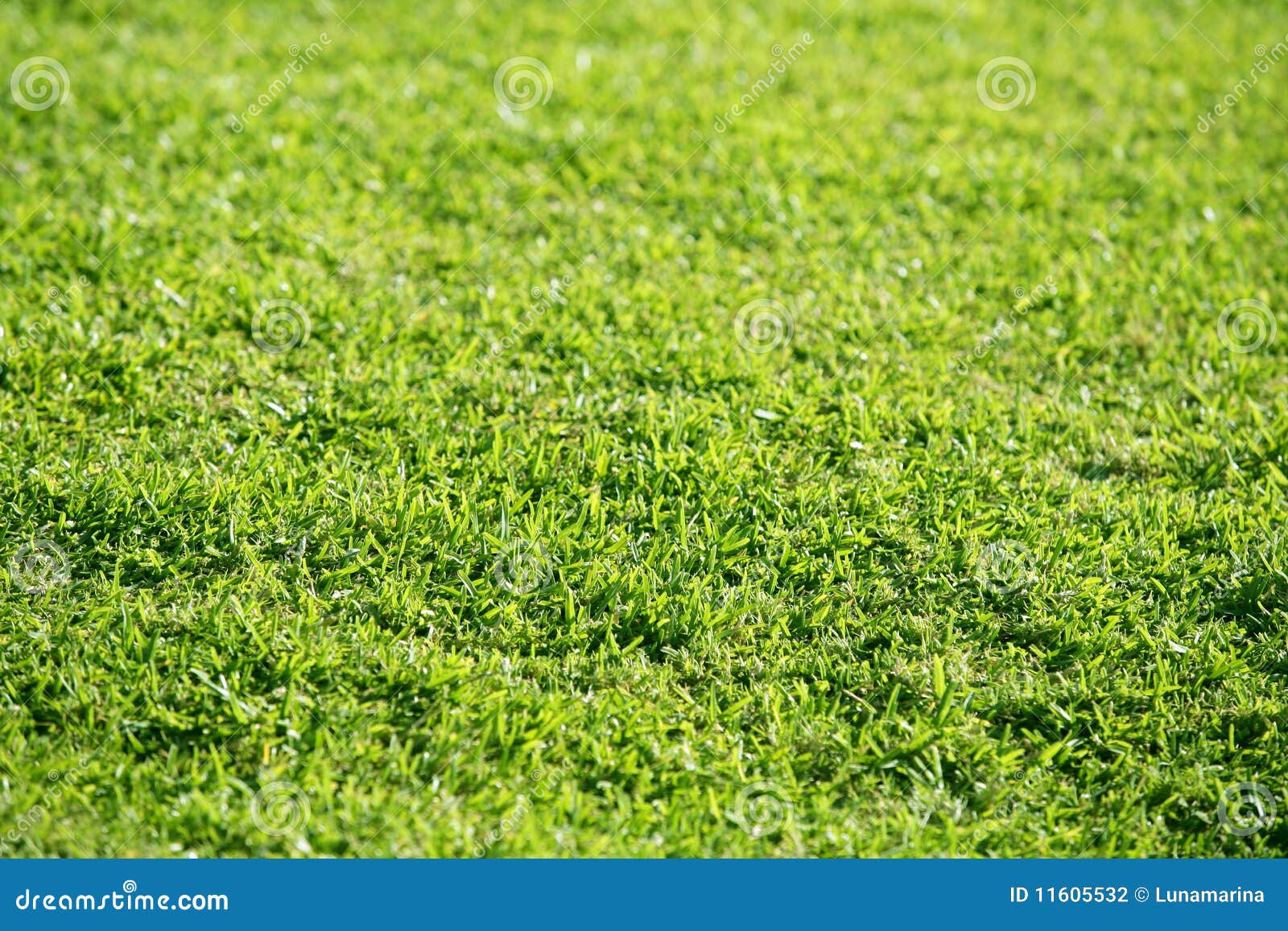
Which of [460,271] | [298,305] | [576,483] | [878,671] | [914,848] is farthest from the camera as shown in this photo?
[460,271]

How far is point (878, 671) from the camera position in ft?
10.3

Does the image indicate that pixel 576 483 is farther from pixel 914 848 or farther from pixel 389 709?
pixel 914 848

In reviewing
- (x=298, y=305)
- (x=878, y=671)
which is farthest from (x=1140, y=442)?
(x=298, y=305)

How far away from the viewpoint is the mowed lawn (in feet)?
9.30

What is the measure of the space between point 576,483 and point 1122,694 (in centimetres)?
170

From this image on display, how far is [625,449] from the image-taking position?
381 centimetres

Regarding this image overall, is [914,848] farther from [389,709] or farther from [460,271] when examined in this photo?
[460,271]

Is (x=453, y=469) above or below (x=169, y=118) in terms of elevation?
below

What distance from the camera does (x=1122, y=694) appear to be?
122 inches

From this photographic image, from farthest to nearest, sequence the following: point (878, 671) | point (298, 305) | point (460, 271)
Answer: point (460, 271)
point (298, 305)
point (878, 671)

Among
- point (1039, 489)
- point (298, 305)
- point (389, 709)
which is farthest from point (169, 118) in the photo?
point (1039, 489)

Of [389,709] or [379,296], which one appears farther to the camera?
[379,296]

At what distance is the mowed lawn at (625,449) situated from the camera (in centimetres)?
284
